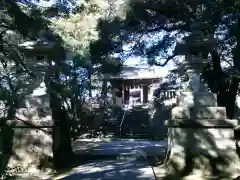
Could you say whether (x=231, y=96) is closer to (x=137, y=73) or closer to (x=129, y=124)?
(x=129, y=124)

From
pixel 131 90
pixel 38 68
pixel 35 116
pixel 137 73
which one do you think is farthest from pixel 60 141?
pixel 131 90

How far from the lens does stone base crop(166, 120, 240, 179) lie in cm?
736

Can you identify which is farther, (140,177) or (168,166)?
(168,166)

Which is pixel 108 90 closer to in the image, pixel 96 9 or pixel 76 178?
pixel 96 9

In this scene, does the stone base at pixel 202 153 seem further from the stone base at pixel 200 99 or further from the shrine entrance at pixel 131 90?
the shrine entrance at pixel 131 90

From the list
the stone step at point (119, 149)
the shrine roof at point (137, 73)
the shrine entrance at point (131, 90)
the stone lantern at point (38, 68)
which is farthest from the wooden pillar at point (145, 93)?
the stone lantern at point (38, 68)

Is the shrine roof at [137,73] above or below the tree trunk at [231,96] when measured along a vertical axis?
above

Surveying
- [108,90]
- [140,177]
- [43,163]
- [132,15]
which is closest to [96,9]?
[132,15]

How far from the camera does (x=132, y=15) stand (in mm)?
11273

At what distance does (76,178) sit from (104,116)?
1579cm

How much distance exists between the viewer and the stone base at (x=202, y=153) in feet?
24.2

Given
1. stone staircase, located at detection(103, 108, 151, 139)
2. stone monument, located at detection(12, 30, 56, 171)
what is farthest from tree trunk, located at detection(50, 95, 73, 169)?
stone staircase, located at detection(103, 108, 151, 139)

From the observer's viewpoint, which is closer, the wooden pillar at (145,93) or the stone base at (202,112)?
the stone base at (202,112)

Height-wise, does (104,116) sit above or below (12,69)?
below
